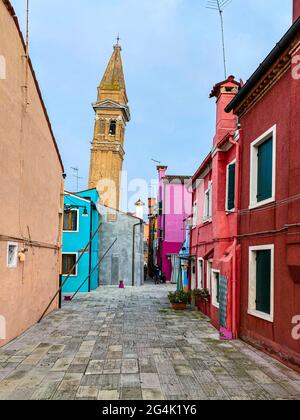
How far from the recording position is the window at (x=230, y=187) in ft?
38.2

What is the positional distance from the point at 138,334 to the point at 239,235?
13.5ft

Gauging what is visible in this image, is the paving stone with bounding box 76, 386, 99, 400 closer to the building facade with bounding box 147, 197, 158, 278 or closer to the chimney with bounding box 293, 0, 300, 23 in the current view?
the chimney with bounding box 293, 0, 300, 23

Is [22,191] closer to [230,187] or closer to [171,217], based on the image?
[230,187]

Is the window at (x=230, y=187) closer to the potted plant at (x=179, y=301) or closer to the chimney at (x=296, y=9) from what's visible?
the chimney at (x=296, y=9)

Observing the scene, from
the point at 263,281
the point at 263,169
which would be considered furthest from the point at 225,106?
the point at 263,281

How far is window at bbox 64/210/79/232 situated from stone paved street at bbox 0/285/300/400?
43.5 feet

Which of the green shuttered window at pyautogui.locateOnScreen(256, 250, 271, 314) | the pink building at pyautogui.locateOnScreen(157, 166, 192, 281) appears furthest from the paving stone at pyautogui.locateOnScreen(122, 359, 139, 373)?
the pink building at pyautogui.locateOnScreen(157, 166, 192, 281)

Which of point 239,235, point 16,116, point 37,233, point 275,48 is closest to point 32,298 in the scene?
point 37,233

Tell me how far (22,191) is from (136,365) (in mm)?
6230

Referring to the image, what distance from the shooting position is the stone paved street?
6363 millimetres

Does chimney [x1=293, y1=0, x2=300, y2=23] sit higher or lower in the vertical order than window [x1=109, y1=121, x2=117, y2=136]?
lower

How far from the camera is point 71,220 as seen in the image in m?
26.5

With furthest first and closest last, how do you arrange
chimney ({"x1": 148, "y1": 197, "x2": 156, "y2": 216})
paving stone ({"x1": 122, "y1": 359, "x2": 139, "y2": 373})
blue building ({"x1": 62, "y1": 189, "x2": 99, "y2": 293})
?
chimney ({"x1": 148, "y1": 197, "x2": 156, "y2": 216}) → blue building ({"x1": 62, "y1": 189, "x2": 99, "y2": 293}) → paving stone ({"x1": 122, "y1": 359, "x2": 139, "y2": 373})
